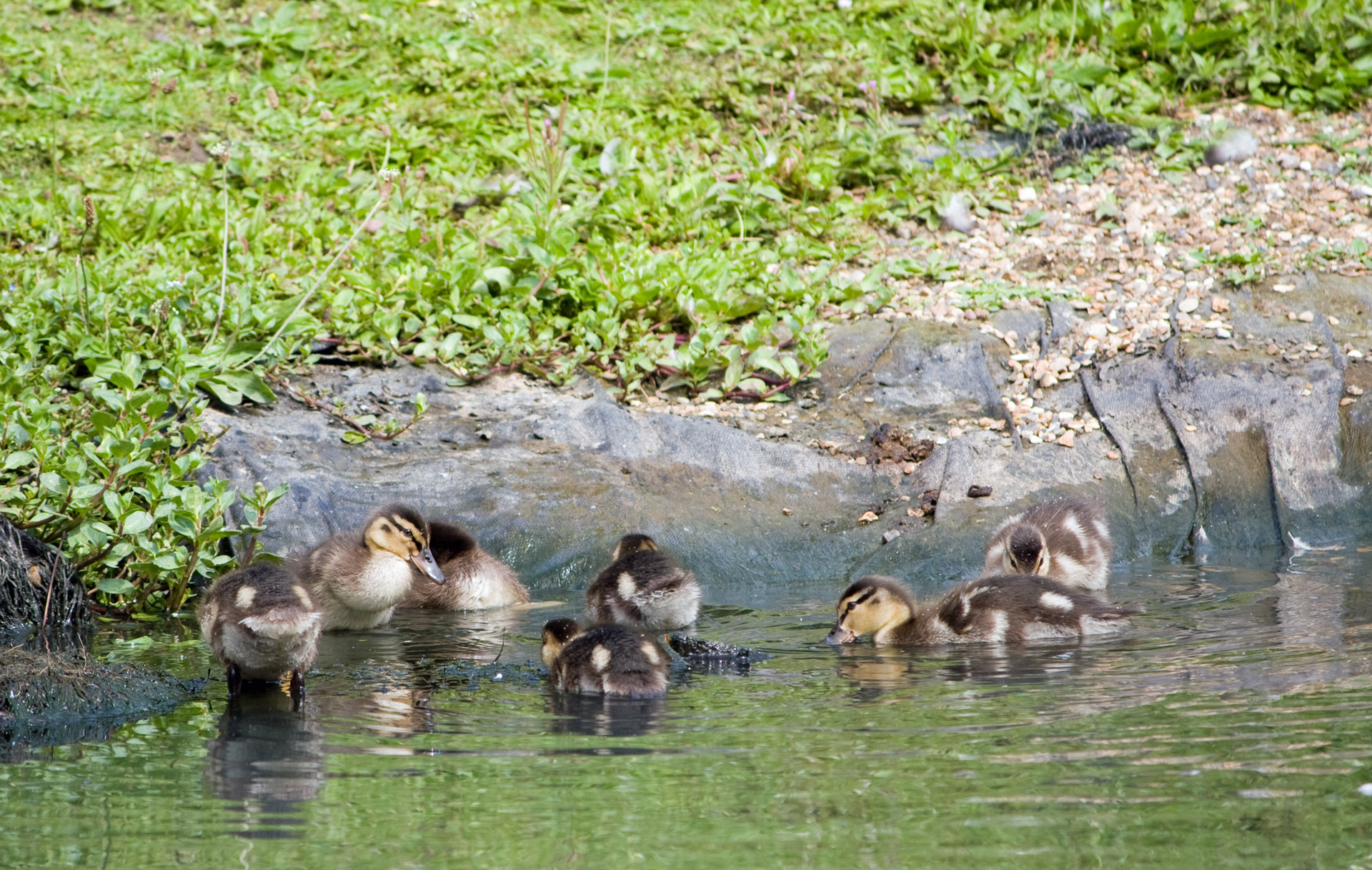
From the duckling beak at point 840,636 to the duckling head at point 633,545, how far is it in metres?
1.01

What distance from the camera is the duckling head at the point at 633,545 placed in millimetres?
6668

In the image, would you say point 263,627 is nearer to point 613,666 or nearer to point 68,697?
point 68,697

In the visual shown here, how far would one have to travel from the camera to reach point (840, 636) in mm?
6016

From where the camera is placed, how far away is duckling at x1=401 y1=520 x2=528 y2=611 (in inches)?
270

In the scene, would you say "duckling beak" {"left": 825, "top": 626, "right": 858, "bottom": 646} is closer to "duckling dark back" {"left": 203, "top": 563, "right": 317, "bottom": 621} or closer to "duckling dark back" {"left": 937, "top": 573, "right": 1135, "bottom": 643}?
"duckling dark back" {"left": 937, "top": 573, "right": 1135, "bottom": 643}

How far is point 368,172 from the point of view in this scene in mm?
10797

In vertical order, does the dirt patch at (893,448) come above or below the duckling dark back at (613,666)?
Result: above

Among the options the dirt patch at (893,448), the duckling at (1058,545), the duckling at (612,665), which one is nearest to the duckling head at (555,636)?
the duckling at (612,665)

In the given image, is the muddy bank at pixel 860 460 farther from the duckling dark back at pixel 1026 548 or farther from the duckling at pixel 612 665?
the duckling at pixel 612 665

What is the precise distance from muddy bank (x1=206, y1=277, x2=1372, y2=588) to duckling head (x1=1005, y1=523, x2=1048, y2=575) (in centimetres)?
72

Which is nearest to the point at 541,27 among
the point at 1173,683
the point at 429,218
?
the point at 429,218

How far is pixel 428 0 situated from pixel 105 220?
4.54 meters

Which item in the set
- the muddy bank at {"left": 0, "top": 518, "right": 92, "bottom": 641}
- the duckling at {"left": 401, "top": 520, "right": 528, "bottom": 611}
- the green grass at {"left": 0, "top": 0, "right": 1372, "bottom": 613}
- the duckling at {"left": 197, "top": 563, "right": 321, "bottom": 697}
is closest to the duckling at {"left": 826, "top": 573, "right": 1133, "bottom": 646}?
the duckling at {"left": 401, "top": 520, "right": 528, "bottom": 611}

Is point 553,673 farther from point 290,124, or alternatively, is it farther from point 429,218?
point 290,124
